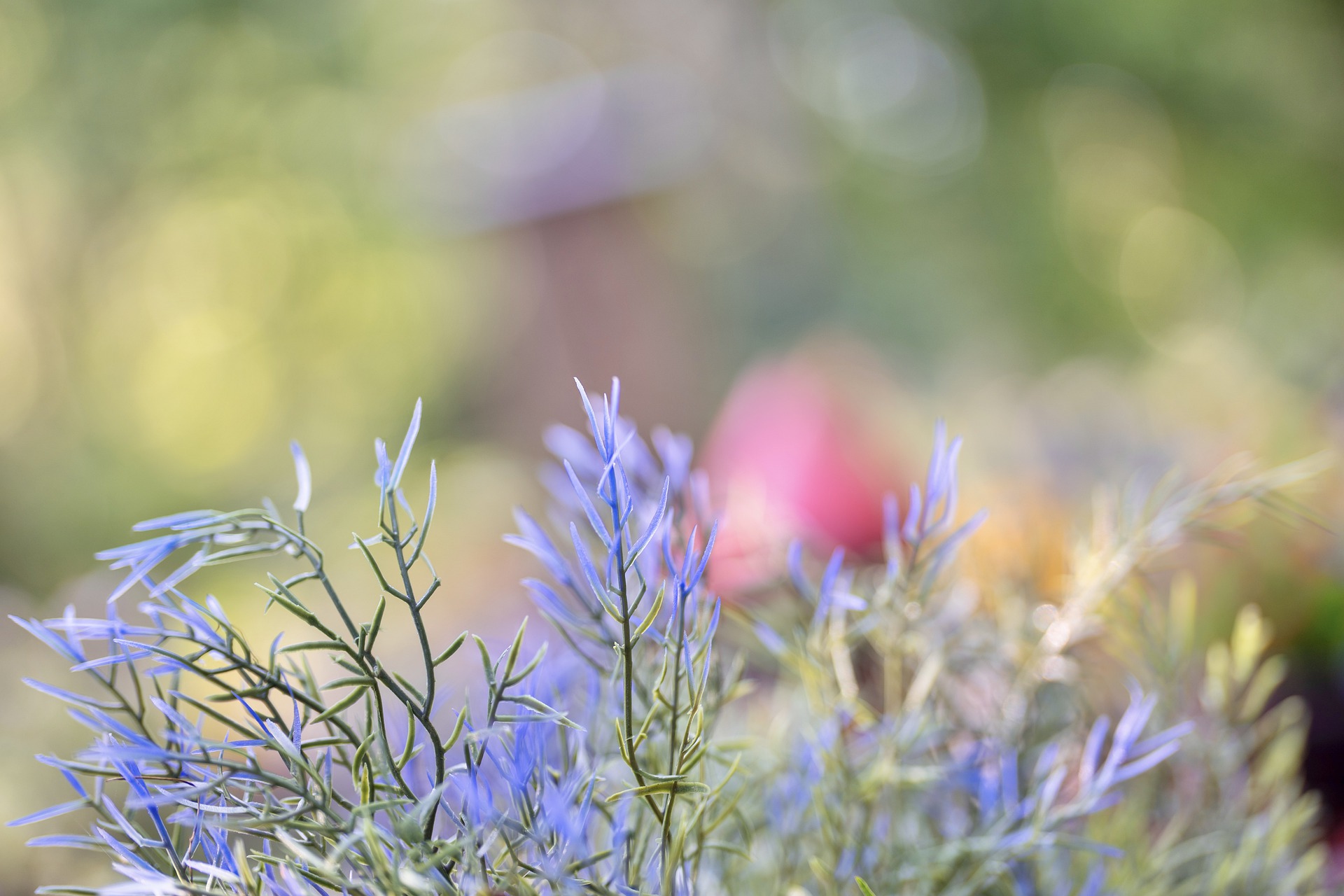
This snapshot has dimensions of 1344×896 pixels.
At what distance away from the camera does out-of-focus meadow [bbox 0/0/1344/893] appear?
1.28 metres

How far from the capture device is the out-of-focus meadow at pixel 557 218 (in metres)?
1.28

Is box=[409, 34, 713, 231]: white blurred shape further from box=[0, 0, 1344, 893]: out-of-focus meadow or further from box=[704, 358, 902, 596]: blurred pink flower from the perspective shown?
box=[704, 358, 902, 596]: blurred pink flower

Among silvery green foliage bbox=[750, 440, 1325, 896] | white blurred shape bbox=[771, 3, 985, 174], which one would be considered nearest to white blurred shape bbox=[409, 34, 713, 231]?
white blurred shape bbox=[771, 3, 985, 174]

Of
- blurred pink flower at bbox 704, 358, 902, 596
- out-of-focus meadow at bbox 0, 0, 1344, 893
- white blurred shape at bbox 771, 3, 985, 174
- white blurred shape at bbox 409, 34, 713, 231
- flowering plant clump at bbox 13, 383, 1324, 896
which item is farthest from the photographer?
white blurred shape at bbox 771, 3, 985, 174

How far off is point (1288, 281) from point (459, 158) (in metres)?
1.27

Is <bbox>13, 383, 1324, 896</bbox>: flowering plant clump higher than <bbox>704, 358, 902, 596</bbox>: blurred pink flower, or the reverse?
<bbox>13, 383, 1324, 896</bbox>: flowering plant clump

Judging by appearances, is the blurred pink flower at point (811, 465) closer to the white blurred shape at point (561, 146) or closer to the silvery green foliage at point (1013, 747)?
the silvery green foliage at point (1013, 747)

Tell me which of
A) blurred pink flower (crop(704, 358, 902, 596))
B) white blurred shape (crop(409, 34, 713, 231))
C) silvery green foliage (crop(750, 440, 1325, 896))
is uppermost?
white blurred shape (crop(409, 34, 713, 231))

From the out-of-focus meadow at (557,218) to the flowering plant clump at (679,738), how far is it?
0.76m

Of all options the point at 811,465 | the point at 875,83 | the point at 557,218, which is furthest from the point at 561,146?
the point at 811,465

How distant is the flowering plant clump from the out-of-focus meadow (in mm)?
759

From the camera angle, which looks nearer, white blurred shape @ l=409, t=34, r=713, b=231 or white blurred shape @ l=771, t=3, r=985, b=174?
white blurred shape @ l=409, t=34, r=713, b=231

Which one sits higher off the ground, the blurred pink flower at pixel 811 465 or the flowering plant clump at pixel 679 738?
the flowering plant clump at pixel 679 738

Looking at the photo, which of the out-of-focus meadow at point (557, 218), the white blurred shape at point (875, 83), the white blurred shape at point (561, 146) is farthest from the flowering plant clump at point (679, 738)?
the white blurred shape at point (875, 83)
